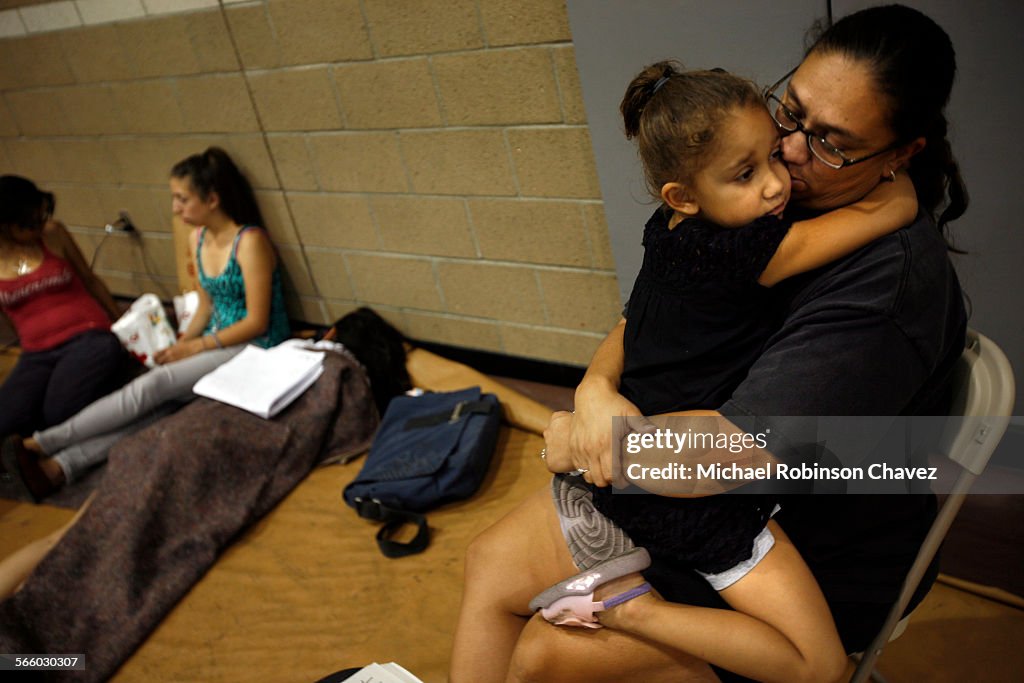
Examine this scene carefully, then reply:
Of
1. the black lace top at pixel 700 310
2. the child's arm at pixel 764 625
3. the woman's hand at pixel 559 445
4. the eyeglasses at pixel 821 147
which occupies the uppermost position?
the eyeglasses at pixel 821 147

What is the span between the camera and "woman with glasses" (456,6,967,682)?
1.04 metres

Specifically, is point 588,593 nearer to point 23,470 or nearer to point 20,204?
point 23,470

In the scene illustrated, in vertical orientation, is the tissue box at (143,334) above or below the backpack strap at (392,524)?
above

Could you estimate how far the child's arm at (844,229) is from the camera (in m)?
1.07

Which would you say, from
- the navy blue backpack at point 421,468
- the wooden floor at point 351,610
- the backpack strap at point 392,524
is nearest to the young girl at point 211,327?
the wooden floor at point 351,610

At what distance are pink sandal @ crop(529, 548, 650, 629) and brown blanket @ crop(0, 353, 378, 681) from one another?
5.27ft

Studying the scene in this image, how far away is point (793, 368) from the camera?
1.08 metres

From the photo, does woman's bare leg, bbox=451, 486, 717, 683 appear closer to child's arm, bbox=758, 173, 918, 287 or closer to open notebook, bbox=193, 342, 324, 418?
child's arm, bbox=758, 173, 918, 287

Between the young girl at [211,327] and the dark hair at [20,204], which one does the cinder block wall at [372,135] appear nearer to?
the young girl at [211,327]

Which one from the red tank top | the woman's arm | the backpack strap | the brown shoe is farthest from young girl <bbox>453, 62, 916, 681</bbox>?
the woman's arm

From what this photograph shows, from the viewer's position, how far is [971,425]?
1143 millimetres

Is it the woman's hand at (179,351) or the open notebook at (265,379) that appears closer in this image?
the open notebook at (265,379)

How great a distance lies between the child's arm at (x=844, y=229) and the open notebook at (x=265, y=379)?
2038 mm

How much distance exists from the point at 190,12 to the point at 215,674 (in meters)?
2.51
